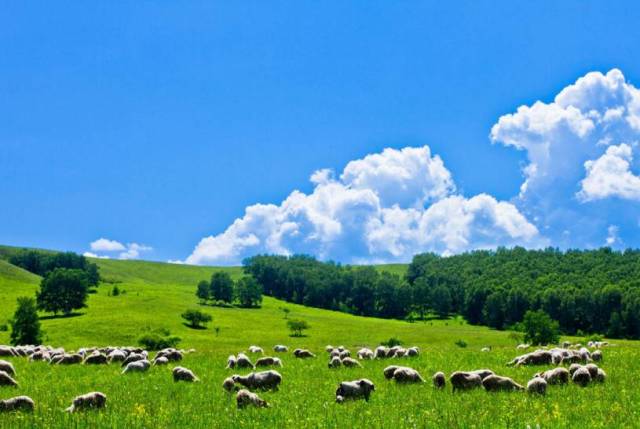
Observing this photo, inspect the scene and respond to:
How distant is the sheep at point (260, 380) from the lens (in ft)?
64.6

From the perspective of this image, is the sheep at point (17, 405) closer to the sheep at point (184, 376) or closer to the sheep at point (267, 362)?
the sheep at point (184, 376)

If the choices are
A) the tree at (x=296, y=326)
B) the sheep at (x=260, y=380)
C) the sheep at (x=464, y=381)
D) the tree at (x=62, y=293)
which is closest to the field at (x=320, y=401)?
the sheep at (x=464, y=381)

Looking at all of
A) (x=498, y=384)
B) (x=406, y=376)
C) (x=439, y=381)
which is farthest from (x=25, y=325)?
(x=498, y=384)

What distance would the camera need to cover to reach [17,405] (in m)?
15.3

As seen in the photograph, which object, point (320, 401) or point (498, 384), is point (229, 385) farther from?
point (498, 384)

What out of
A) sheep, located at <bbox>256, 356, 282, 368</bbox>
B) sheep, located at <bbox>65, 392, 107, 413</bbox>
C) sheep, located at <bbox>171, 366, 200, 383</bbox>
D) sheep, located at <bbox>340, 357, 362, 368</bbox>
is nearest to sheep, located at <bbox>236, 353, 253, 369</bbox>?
sheep, located at <bbox>256, 356, 282, 368</bbox>

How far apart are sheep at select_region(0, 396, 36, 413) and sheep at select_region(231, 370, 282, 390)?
6.62 metres

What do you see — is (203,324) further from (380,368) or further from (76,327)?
(380,368)

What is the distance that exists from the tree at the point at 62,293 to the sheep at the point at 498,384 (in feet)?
484

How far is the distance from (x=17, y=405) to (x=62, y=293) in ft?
483

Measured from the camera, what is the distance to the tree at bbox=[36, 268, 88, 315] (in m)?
148

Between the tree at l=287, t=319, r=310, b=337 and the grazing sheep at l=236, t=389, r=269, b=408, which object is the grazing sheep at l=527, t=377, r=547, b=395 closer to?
the grazing sheep at l=236, t=389, r=269, b=408

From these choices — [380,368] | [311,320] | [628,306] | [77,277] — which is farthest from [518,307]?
[380,368]

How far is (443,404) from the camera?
1508 cm
